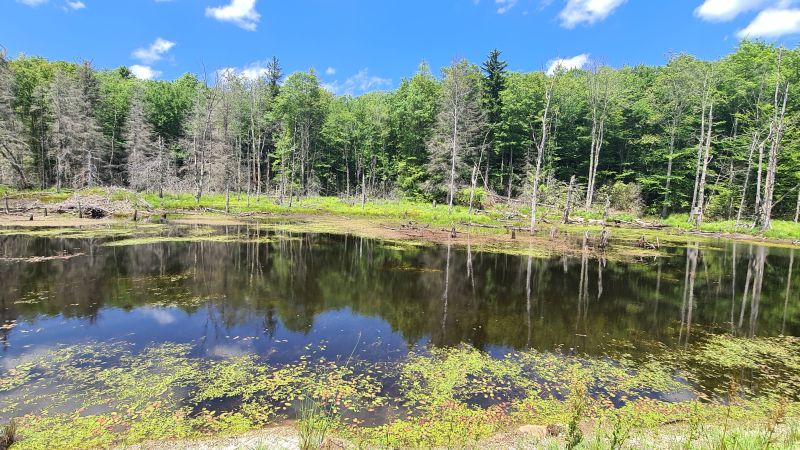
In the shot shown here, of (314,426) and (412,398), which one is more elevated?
(314,426)

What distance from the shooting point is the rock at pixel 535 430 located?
5.84 metres

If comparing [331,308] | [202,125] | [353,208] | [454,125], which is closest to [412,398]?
[331,308]

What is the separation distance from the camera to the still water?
9.95m

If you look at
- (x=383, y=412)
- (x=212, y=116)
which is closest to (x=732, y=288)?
(x=383, y=412)

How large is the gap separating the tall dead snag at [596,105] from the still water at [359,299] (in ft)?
86.4

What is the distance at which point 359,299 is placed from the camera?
45.3ft

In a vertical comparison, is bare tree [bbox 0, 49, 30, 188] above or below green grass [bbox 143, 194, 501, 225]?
above

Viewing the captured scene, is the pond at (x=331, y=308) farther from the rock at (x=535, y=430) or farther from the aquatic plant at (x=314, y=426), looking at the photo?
the rock at (x=535, y=430)

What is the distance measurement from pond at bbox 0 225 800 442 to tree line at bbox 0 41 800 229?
23894 millimetres

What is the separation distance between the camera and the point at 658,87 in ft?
179

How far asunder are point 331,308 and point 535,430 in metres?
7.99

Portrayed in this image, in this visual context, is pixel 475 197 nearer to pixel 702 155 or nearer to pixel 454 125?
pixel 454 125

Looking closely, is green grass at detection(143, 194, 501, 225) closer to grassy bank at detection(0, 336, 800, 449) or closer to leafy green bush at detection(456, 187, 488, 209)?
leafy green bush at detection(456, 187, 488, 209)

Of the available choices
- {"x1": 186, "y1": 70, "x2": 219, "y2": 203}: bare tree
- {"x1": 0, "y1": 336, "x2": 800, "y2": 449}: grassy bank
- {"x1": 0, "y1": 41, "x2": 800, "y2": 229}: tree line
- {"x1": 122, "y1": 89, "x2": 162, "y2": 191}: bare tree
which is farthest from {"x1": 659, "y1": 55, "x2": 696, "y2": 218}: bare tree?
{"x1": 122, "y1": 89, "x2": 162, "y2": 191}: bare tree
